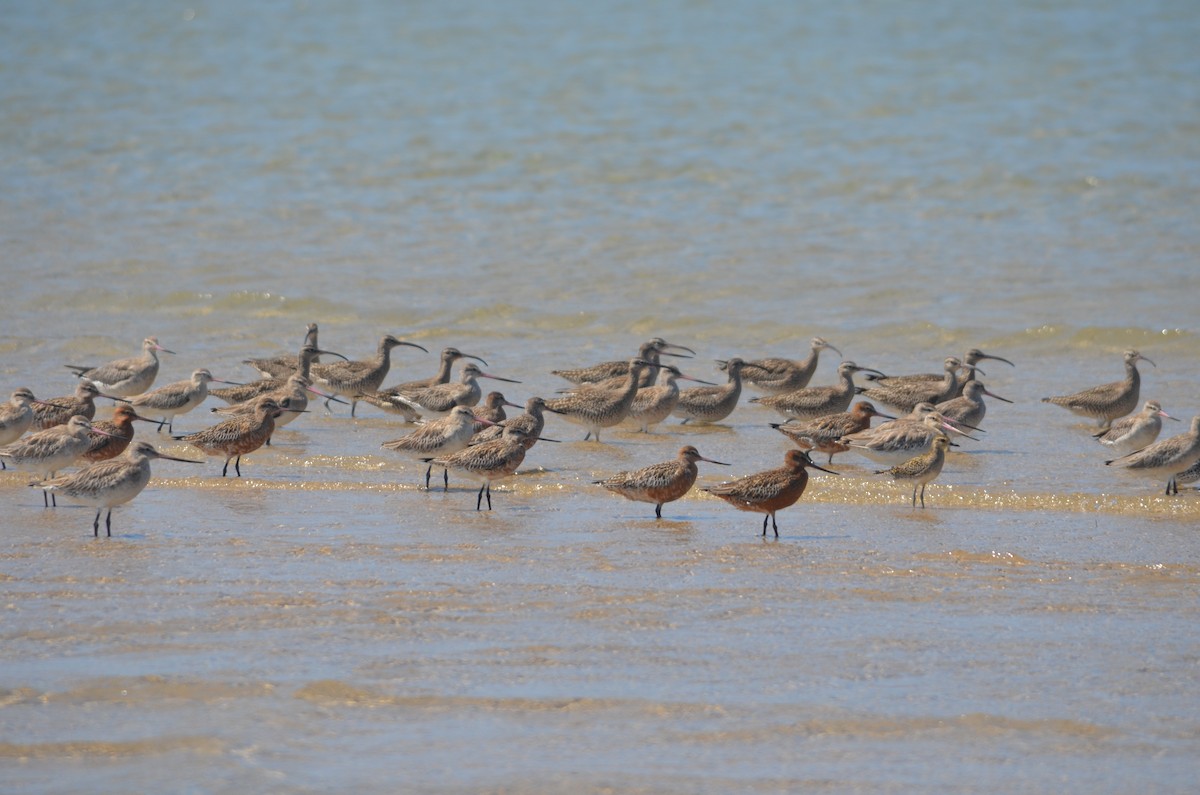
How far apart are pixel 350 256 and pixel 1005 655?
1393 cm

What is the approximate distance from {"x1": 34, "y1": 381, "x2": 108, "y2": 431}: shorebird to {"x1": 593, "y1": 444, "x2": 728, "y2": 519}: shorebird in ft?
13.1

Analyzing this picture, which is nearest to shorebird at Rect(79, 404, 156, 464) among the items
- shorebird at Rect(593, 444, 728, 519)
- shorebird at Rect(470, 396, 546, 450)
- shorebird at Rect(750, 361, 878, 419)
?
shorebird at Rect(470, 396, 546, 450)

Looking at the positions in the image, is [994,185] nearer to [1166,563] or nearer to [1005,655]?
[1166,563]

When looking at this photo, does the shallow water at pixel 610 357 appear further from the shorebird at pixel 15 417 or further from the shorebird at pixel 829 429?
the shorebird at pixel 15 417

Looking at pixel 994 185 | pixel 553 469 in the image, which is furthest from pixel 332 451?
pixel 994 185

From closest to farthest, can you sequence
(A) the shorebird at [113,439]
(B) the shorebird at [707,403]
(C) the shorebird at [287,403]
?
(A) the shorebird at [113,439]
(C) the shorebird at [287,403]
(B) the shorebird at [707,403]

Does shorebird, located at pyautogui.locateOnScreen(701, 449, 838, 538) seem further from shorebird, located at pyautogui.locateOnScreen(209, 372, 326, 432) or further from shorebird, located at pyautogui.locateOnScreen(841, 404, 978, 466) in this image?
shorebird, located at pyautogui.locateOnScreen(209, 372, 326, 432)

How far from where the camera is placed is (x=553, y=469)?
10.5 m

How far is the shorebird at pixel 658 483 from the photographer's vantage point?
29.0 feet

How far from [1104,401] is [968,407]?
119 centimetres

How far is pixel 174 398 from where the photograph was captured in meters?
11.7

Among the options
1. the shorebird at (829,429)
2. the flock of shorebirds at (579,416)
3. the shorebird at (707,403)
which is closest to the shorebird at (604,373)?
the flock of shorebirds at (579,416)

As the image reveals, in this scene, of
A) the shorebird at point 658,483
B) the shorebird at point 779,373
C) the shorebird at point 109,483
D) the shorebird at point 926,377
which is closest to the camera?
the shorebird at point 109,483

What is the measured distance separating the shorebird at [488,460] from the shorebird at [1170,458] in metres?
3.76
